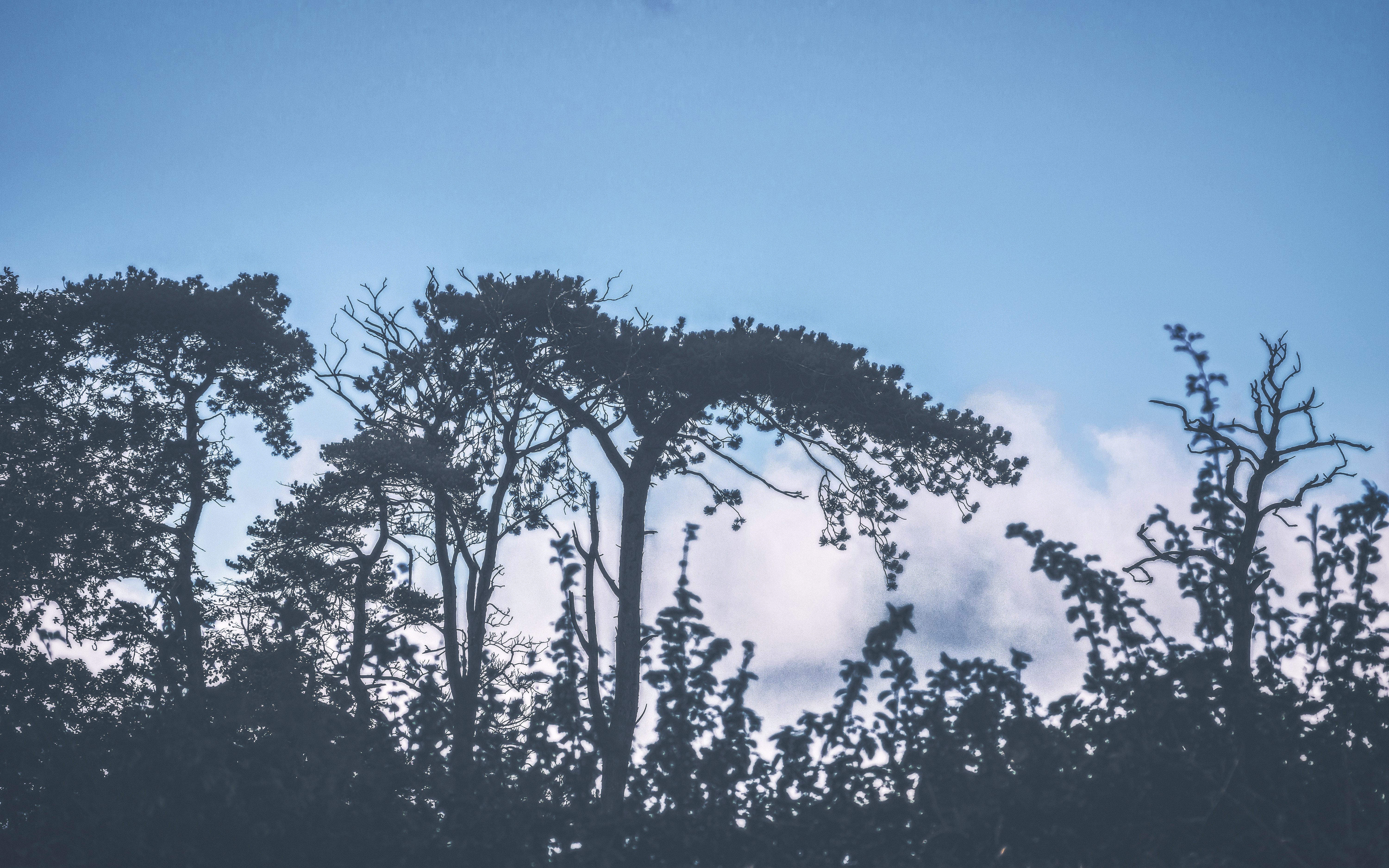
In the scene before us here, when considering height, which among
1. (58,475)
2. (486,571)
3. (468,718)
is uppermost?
(58,475)

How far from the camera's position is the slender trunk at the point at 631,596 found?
37.7 ft

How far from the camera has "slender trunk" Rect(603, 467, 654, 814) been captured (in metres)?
11.5

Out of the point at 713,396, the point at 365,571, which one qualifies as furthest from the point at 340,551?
the point at 713,396

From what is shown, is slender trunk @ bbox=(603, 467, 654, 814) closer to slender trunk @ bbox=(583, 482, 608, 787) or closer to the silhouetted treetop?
slender trunk @ bbox=(583, 482, 608, 787)

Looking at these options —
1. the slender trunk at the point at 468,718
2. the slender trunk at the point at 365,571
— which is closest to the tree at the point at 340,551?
the slender trunk at the point at 365,571

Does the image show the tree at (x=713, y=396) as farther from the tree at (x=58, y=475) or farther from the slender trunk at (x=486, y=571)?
the tree at (x=58, y=475)

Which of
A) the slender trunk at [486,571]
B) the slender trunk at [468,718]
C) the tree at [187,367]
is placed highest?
the tree at [187,367]

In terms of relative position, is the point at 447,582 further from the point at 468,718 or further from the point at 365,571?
the point at 468,718

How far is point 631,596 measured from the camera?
40.8 ft

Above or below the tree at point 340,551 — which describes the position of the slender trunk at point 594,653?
below

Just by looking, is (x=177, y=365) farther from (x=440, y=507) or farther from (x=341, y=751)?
(x=341, y=751)

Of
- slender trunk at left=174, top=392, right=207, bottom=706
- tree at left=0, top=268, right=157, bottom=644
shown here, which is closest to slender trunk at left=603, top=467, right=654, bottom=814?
slender trunk at left=174, top=392, right=207, bottom=706

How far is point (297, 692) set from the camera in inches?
202

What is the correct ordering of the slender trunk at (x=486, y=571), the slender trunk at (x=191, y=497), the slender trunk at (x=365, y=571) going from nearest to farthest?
the slender trunk at (x=486, y=571) → the slender trunk at (x=365, y=571) → the slender trunk at (x=191, y=497)
